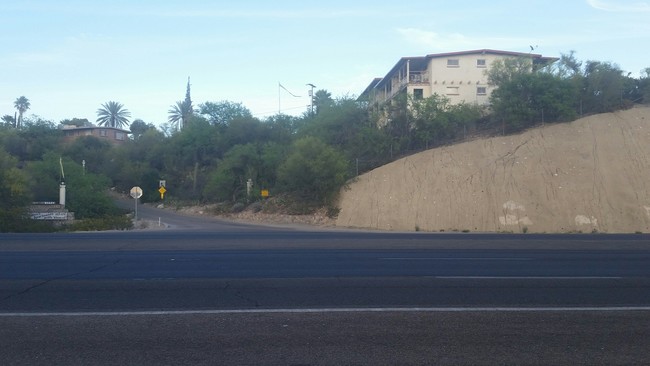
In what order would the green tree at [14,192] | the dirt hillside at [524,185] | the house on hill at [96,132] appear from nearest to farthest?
the dirt hillside at [524,185] < the green tree at [14,192] < the house on hill at [96,132]

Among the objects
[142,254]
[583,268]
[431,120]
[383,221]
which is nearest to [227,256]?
[142,254]

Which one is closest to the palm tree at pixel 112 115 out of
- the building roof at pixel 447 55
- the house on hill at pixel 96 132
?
the house on hill at pixel 96 132

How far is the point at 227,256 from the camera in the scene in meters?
22.6

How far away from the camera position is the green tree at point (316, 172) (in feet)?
177

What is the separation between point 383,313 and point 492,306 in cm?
204

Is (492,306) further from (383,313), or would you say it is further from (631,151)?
(631,151)

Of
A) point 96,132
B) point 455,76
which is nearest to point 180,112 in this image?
point 96,132

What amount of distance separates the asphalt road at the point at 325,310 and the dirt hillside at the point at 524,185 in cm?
2776

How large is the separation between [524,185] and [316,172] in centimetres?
1508

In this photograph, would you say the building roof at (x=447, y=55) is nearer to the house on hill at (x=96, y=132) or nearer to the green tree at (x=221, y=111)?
the green tree at (x=221, y=111)

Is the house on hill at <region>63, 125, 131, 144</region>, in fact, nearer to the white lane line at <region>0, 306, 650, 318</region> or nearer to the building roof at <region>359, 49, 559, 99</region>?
the building roof at <region>359, 49, 559, 99</region>

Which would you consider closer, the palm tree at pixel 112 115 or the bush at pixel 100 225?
the bush at pixel 100 225

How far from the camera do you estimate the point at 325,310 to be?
39.2ft

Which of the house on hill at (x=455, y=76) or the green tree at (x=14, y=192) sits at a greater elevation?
the house on hill at (x=455, y=76)
